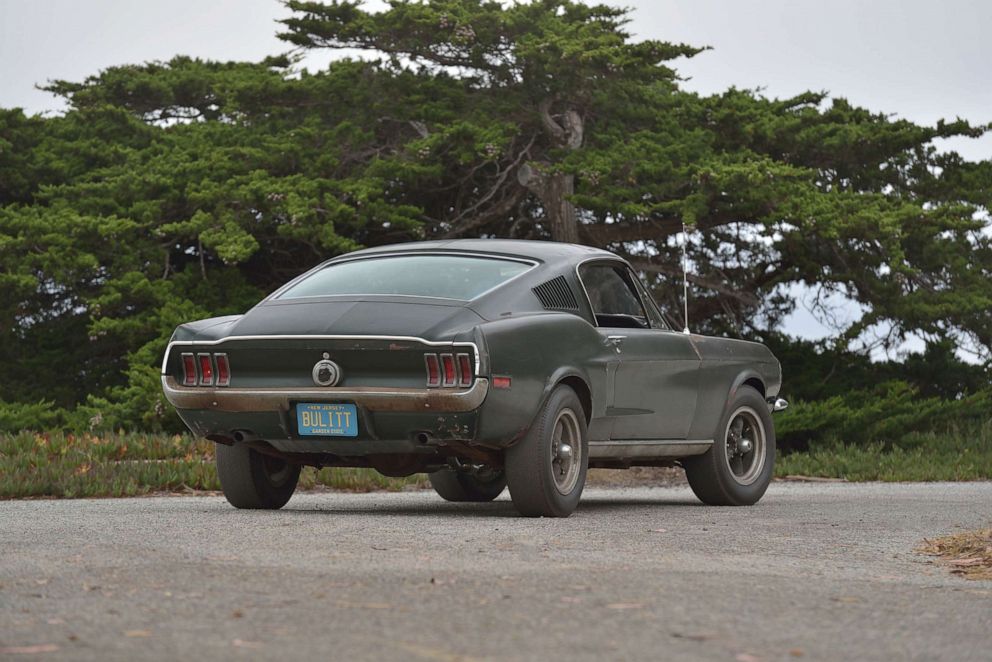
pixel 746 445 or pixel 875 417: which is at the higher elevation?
pixel 746 445

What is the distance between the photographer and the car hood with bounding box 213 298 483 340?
8.18m

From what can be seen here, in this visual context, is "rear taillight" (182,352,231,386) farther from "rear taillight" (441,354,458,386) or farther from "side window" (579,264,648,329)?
"side window" (579,264,648,329)

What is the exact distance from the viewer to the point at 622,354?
939 centimetres

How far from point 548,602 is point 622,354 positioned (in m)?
4.41

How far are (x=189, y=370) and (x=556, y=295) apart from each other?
7.23 feet

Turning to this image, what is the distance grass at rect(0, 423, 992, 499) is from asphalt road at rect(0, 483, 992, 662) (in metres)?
3.06

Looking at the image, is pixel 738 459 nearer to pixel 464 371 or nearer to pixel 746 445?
pixel 746 445

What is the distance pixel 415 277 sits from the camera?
8984 millimetres

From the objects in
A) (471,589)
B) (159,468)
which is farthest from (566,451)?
(159,468)

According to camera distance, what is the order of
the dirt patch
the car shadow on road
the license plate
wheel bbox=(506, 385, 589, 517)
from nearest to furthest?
the dirt patch < the license plate < wheel bbox=(506, 385, 589, 517) < the car shadow on road

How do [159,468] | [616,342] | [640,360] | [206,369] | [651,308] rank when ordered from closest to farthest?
[206,369], [616,342], [640,360], [651,308], [159,468]

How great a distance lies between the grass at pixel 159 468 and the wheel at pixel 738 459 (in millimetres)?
3590

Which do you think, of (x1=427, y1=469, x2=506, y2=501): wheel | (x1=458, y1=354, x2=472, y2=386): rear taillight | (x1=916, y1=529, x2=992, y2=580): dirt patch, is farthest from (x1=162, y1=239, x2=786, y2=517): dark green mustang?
(x1=916, y1=529, x2=992, y2=580): dirt patch

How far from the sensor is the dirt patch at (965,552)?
6844mm
